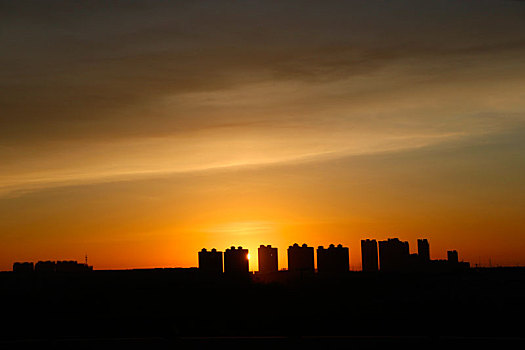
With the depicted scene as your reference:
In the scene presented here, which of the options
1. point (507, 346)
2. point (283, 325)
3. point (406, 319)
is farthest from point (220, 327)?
point (507, 346)

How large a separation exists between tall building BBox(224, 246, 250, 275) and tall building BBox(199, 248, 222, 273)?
2.06m

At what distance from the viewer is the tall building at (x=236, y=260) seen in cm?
18888

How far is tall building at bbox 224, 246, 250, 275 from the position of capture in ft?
620

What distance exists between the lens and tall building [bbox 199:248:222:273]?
626 feet

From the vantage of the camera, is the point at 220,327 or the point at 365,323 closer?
the point at 220,327

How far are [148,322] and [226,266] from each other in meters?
160

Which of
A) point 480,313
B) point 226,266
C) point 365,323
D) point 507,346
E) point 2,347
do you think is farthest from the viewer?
point 226,266

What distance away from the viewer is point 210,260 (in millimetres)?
193875

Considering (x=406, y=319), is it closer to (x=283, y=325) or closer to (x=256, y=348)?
(x=283, y=325)

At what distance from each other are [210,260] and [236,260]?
7.80 metres

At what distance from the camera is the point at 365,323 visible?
30.3 m

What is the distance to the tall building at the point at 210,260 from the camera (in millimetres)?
190938

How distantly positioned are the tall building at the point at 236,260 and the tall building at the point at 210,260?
2.06m

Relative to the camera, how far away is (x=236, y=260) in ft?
633
